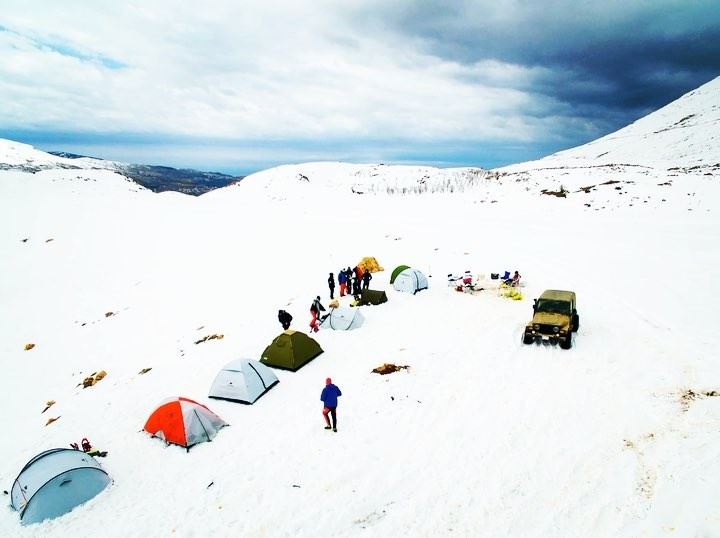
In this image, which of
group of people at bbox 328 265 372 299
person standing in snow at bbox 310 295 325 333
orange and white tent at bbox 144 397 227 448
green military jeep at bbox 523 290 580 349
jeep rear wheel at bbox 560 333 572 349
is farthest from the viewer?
group of people at bbox 328 265 372 299

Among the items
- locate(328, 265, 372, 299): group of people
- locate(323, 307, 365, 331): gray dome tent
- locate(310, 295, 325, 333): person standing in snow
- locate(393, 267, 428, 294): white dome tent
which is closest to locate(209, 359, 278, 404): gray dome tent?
locate(310, 295, 325, 333): person standing in snow

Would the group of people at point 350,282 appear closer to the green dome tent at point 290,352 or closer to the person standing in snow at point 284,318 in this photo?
the person standing in snow at point 284,318

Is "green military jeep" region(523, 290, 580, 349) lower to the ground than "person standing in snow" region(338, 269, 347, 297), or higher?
higher

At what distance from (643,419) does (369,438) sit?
23.8ft

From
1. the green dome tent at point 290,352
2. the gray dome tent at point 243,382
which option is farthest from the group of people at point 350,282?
the gray dome tent at point 243,382

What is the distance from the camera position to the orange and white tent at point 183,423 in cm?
1209

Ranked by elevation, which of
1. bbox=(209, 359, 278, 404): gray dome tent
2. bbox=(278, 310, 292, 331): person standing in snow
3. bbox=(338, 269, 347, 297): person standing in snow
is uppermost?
bbox=(338, 269, 347, 297): person standing in snow

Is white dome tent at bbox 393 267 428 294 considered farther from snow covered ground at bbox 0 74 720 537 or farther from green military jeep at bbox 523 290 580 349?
green military jeep at bbox 523 290 580 349

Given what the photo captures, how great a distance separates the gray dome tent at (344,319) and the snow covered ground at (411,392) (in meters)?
0.96

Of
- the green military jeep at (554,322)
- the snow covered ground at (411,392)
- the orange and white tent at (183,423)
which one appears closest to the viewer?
the snow covered ground at (411,392)

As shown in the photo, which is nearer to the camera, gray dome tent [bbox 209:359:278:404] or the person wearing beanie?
gray dome tent [bbox 209:359:278:404]

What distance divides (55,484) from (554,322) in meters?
16.3

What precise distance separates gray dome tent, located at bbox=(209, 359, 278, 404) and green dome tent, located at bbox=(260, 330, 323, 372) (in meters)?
1.18

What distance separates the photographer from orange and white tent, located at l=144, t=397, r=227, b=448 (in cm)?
1209
